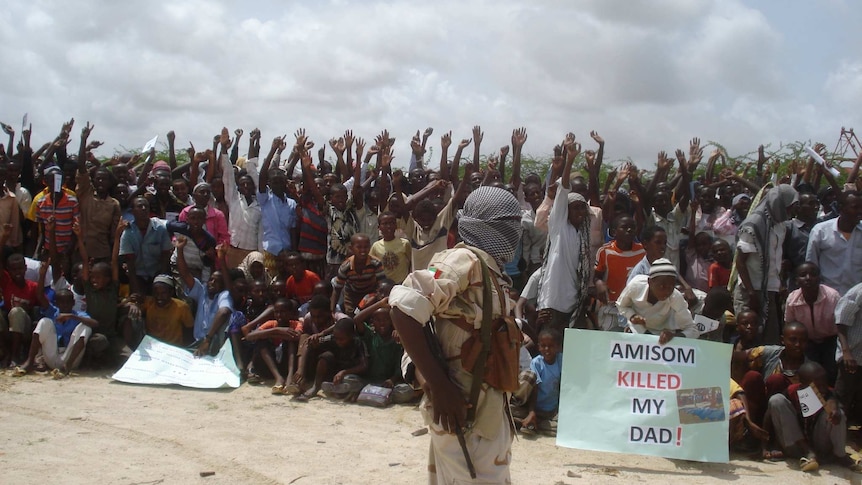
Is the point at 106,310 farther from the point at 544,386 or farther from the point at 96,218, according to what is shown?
the point at 544,386

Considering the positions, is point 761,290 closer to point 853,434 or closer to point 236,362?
point 853,434

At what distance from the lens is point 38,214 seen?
29.5 feet

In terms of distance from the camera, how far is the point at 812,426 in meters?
5.76

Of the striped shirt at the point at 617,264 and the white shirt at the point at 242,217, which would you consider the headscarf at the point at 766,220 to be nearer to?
the striped shirt at the point at 617,264

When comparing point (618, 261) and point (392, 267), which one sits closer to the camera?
point (618, 261)

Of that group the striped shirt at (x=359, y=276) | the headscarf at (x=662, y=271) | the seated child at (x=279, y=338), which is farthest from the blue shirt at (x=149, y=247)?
the headscarf at (x=662, y=271)

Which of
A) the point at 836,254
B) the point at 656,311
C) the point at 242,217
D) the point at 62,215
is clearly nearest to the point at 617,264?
the point at 656,311

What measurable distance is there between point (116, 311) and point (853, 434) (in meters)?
7.61

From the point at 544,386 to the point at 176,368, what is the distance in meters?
3.94

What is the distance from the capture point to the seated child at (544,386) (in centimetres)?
644

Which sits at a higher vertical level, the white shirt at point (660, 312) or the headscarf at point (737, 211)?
the headscarf at point (737, 211)

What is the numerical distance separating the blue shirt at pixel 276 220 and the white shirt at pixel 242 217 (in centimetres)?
11

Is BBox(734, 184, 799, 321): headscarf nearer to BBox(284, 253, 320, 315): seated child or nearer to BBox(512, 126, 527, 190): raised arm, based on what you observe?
BBox(512, 126, 527, 190): raised arm

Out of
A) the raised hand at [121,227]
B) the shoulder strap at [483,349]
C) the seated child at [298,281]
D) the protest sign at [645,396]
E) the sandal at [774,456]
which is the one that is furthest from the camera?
the raised hand at [121,227]
